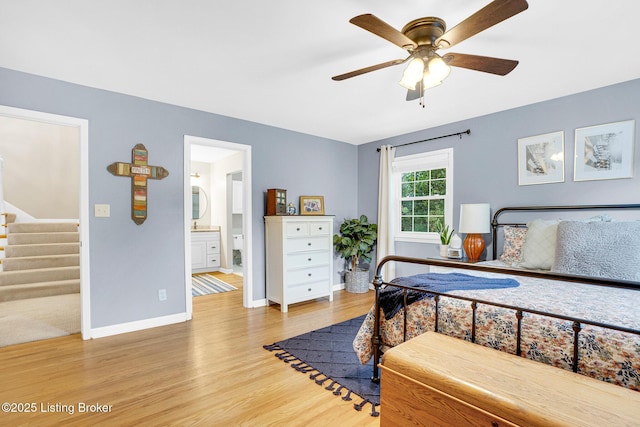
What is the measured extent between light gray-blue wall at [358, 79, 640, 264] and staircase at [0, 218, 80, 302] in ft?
16.7

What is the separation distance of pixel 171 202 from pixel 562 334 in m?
3.40

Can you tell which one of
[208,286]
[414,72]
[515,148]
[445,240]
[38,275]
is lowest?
[208,286]

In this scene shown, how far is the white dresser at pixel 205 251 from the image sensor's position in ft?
19.5

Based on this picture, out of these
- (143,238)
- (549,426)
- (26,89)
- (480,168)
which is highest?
(26,89)

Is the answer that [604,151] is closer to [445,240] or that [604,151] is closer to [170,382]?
[445,240]

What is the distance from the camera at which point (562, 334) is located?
4.40ft

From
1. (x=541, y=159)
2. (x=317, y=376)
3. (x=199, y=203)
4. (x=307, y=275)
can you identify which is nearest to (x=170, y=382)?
(x=317, y=376)

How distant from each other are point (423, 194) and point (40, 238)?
6.16 m

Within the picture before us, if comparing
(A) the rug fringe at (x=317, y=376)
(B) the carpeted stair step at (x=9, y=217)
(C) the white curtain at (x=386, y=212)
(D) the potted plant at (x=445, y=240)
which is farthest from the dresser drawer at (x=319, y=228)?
(B) the carpeted stair step at (x=9, y=217)

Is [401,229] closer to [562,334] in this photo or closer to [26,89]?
[562,334]

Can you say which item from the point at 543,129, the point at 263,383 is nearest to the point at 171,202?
the point at 263,383

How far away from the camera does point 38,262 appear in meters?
4.54

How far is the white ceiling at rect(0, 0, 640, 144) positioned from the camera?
70.2 inches

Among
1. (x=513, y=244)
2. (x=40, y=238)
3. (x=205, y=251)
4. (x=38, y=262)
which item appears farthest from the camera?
(x=205, y=251)
